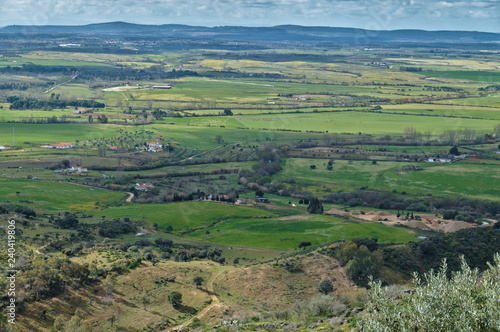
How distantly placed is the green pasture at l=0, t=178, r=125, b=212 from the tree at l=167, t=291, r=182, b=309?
37.1m

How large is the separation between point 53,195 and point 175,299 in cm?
4665

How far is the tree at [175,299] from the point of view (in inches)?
1487

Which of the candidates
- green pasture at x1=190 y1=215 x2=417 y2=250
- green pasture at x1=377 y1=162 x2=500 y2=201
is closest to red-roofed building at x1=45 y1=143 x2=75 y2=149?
green pasture at x1=190 y1=215 x2=417 y2=250

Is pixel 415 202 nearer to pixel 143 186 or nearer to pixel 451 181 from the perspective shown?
pixel 451 181

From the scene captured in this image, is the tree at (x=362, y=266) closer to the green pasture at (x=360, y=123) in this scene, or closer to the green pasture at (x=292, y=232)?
the green pasture at (x=292, y=232)

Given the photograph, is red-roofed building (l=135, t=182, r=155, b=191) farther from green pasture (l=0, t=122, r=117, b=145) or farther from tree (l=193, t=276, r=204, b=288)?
tree (l=193, t=276, r=204, b=288)

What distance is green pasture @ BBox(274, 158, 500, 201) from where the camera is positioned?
88375 millimetres

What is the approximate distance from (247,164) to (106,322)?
236 ft

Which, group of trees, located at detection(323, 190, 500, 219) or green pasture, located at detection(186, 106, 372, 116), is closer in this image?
group of trees, located at detection(323, 190, 500, 219)

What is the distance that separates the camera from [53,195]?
7850cm

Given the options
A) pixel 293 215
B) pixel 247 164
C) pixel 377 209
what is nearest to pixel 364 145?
pixel 247 164

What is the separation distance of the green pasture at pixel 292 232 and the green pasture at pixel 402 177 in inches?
950

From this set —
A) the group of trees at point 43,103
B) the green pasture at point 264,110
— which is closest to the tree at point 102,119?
the group of trees at point 43,103

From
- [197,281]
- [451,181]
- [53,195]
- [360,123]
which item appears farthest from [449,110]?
[197,281]
